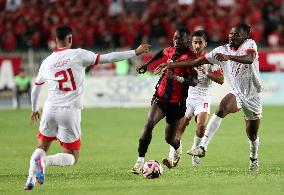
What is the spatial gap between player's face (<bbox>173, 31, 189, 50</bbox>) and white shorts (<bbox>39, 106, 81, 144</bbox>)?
98.8 inches

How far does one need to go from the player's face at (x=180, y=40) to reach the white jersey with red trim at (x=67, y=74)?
219 centimetres

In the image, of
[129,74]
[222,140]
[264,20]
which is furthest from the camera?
[264,20]

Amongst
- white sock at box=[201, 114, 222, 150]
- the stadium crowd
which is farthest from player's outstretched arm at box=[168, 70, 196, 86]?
the stadium crowd

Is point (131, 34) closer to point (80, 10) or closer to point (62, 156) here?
point (80, 10)

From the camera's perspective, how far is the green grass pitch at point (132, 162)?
10.3 meters

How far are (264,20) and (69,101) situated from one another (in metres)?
23.8

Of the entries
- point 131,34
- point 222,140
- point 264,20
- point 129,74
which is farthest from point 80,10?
point 222,140

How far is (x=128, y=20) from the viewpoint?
31406 mm

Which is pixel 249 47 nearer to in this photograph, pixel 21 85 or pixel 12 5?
pixel 21 85

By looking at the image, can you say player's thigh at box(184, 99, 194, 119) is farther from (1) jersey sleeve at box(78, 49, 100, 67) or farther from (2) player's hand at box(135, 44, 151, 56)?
(1) jersey sleeve at box(78, 49, 100, 67)

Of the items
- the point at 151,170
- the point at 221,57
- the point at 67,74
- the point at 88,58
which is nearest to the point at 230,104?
the point at 221,57

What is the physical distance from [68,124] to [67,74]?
645mm

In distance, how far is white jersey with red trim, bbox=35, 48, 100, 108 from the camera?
10.0 meters

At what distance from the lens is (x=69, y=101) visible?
32.8 ft
